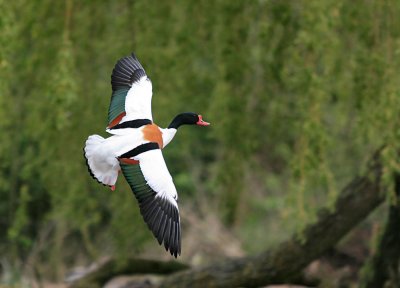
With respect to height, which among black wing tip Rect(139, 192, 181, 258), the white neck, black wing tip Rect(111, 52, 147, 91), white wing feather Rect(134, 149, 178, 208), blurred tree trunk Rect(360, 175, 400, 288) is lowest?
blurred tree trunk Rect(360, 175, 400, 288)

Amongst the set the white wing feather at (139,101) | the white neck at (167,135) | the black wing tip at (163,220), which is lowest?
the black wing tip at (163,220)

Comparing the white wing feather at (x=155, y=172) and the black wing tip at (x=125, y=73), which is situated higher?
the black wing tip at (x=125, y=73)

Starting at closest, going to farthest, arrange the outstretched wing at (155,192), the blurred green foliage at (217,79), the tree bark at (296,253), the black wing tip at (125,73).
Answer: the outstretched wing at (155,192)
the black wing tip at (125,73)
the blurred green foliage at (217,79)
the tree bark at (296,253)

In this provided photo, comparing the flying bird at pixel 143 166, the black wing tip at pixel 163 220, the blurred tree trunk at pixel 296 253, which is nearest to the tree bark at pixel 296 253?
the blurred tree trunk at pixel 296 253

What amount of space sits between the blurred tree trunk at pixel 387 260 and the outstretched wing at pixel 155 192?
3367 mm

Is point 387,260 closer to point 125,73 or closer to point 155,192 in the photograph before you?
point 125,73

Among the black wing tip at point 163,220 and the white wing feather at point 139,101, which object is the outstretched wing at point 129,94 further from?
the black wing tip at point 163,220

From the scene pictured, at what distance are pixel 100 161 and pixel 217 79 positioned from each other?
3.30m

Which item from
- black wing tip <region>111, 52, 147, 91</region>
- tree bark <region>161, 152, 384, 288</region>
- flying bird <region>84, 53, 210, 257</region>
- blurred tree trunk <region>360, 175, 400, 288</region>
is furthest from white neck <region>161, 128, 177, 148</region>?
blurred tree trunk <region>360, 175, 400, 288</region>

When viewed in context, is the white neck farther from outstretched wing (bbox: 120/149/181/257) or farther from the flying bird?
outstretched wing (bbox: 120/149/181/257)

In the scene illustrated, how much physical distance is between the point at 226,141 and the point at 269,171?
6380mm

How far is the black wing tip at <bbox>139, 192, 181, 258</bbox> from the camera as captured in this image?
4322 mm

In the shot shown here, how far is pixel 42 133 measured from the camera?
7402mm

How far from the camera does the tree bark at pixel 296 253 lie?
24.6ft
